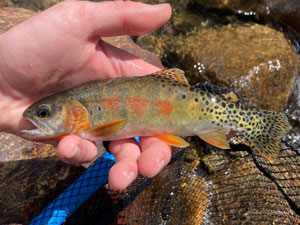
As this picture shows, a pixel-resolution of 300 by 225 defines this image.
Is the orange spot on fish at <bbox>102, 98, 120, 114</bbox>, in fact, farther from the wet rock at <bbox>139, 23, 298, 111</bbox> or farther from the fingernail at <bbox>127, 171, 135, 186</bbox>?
the wet rock at <bbox>139, 23, 298, 111</bbox>

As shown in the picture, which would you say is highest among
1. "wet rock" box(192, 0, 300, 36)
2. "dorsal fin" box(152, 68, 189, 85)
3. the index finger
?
the index finger

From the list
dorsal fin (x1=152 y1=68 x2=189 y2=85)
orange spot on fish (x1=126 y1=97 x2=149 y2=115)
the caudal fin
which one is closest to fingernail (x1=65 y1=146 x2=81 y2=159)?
orange spot on fish (x1=126 y1=97 x2=149 y2=115)

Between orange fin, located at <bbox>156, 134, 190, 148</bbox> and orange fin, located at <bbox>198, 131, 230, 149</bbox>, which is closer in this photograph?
orange fin, located at <bbox>156, 134, 190, 148</bbox>

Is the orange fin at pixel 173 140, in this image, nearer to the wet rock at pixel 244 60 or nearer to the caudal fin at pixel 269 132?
the caudal fin at pixel 269 132

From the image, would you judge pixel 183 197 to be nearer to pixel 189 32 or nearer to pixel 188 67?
pixel 188 67

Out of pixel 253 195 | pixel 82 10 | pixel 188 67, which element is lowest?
pixel 253 195

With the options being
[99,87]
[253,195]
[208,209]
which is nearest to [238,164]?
[253,195]
